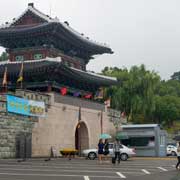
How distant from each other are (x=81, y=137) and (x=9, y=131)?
1311 cm

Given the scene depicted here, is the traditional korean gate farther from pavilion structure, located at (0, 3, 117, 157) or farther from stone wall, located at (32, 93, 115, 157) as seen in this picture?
stone wall, located at (32, 93, 115, 157)

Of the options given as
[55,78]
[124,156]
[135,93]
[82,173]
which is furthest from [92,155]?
[135,93]

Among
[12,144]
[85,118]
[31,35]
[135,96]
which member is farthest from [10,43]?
[135,96]

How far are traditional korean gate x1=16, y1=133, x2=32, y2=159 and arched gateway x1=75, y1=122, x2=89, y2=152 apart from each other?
33.2 ft

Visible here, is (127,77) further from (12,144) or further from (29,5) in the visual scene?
(12,144)

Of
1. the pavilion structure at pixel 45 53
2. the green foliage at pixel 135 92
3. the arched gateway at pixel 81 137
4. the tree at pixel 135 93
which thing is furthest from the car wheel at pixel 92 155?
the tree at pixel 135 93

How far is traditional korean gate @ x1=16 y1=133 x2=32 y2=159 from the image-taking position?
1305 inches

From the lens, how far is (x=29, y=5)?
147 feet

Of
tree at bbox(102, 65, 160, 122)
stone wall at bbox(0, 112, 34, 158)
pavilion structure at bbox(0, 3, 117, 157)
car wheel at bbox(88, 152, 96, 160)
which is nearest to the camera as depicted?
stone wall at bbox(0, 112, 34, 158)

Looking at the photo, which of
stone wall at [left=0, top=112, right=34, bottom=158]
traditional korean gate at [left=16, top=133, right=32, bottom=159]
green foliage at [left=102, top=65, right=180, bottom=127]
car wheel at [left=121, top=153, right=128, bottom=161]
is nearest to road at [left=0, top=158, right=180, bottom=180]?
stone wall at [left=0, top=112, right=34, bottom=158]

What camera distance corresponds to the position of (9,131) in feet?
107

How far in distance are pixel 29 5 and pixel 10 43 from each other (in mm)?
4203

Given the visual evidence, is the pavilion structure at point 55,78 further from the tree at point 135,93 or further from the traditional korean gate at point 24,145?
the tree at point 135,93

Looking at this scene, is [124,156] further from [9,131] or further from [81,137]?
[81,137]
